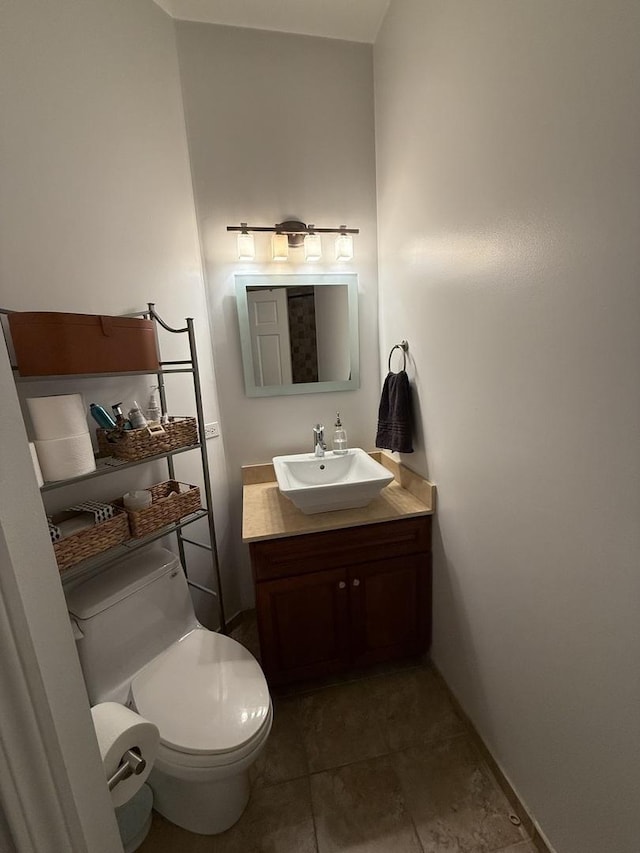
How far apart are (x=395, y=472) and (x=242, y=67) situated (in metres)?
2.02

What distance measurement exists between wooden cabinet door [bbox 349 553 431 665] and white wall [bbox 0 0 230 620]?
0.98 m

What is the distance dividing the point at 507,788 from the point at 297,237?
235 cm

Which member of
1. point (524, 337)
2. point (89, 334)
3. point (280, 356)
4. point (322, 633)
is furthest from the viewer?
point (280, 356)

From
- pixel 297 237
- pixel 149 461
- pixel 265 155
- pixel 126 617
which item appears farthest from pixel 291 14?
pixel 126 617

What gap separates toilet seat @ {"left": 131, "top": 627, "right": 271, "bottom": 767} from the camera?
38.8 inches

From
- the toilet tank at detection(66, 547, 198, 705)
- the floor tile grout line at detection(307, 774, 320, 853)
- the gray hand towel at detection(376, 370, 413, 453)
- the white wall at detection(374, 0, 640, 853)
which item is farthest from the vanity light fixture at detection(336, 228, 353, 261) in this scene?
the floor tile grout line at detection(307, 774, 320, 853)

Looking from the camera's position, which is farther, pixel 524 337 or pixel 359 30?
pixel 359 30

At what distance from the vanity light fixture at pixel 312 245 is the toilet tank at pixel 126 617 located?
1520mm

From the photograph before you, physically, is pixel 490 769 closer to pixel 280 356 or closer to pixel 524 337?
pixel 524 337

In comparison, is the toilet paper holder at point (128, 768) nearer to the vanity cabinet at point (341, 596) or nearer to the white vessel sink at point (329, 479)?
the vanity cabinet at point (341, 596)

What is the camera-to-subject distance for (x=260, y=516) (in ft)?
5.04

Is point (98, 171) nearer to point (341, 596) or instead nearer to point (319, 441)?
point (319, 441)

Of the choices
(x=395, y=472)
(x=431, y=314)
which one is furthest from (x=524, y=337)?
(x=395, y=472)

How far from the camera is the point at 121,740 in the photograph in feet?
2.30
